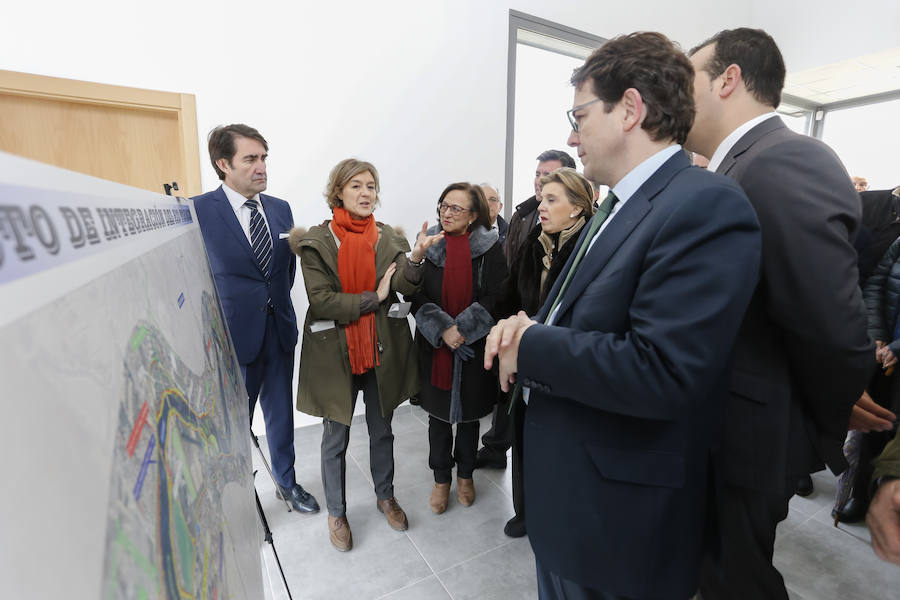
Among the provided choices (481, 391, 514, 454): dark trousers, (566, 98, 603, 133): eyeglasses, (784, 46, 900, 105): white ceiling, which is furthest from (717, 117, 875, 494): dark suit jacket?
(784, 46, 900, 105): white ceiling

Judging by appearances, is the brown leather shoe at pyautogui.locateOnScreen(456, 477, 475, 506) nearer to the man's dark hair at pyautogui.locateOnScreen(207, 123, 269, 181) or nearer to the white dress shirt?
the white dress shirt

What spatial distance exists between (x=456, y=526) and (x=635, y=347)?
157 cm

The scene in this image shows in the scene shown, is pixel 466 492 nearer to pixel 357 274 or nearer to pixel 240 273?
pixel 357 274

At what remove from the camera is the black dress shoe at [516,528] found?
6.31 feet

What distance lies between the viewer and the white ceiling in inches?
167

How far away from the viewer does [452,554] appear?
182cm

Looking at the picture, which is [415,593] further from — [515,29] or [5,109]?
[515,29]

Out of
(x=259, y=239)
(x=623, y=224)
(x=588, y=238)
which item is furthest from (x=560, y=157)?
(x=623, y=224)

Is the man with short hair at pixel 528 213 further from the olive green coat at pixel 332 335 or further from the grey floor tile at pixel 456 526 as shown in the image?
the grey floor tile at pixel 456 526

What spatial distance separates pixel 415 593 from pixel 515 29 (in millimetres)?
3656

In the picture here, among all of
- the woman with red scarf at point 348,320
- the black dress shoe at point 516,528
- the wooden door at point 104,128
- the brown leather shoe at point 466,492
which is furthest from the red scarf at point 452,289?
the wooden door at point 104,128

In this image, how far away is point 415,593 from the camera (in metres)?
1.63

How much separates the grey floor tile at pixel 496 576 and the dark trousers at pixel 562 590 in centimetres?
64

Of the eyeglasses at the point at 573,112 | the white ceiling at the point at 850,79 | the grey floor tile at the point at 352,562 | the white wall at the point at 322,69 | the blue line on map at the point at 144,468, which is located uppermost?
the white ceiling at the point at 850,79
